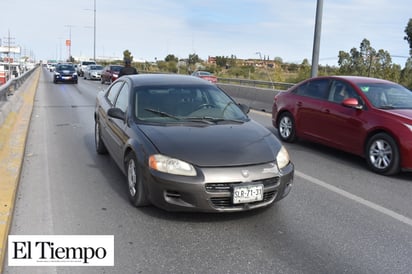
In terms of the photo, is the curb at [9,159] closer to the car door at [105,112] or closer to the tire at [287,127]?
the car door at [105,112]

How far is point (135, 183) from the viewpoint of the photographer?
4.71m

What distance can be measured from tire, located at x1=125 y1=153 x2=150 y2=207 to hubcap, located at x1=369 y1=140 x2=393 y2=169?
394 cm

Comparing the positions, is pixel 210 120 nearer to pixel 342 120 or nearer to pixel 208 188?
pixel 208 188

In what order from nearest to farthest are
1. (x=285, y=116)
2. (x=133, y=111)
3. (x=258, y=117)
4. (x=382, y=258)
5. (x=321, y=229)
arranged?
(x=382, y=258) < (x=321, y=229) < (x=133, y=111) < (x=285, y=116) < (x=258, y=117)

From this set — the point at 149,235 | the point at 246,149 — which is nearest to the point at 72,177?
the point at 149,235

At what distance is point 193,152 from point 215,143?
1.03 ft

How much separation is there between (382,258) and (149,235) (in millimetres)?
A: 2102

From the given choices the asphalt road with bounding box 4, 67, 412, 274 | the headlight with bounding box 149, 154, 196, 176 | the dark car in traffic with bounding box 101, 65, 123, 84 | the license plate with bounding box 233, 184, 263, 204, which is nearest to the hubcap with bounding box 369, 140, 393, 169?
the asphalt road with bounding box 4, 67, 412, 274

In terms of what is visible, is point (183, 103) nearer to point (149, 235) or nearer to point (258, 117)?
point (149, 235)

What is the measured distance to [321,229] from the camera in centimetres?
433

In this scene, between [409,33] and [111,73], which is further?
[409,33]

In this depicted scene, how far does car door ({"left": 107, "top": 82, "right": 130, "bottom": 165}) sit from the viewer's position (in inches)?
209

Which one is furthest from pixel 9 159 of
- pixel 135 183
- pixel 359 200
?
pixel 359 200

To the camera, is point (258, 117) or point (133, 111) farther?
point (258, 117)
